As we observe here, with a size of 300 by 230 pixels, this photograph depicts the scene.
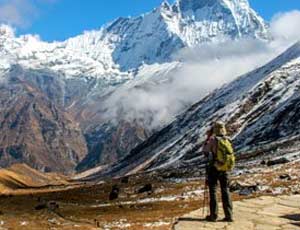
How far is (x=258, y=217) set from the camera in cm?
2933

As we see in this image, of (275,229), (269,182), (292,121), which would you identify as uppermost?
(292,121)

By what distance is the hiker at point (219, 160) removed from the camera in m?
27.8

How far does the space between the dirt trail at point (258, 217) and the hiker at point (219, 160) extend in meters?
0.67

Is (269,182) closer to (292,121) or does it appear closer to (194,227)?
(194,227)

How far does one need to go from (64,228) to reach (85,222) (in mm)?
3063

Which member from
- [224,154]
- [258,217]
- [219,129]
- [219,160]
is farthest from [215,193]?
[219,129]

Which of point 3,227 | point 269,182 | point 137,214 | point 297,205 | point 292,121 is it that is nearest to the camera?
point 297,205

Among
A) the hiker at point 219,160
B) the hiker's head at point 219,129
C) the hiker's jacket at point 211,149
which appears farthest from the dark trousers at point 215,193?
the hiker's head at point 219,129

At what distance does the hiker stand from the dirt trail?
2.20ft

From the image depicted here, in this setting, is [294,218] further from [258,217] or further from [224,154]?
[224,154]

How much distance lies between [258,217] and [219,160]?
143 inches

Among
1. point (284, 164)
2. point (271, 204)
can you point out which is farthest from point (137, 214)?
Result: point (284, 164)

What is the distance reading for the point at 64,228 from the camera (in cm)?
3525

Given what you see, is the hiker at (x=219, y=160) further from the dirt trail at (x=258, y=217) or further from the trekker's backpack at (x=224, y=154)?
the dirt trail at (x=258, y=217)
